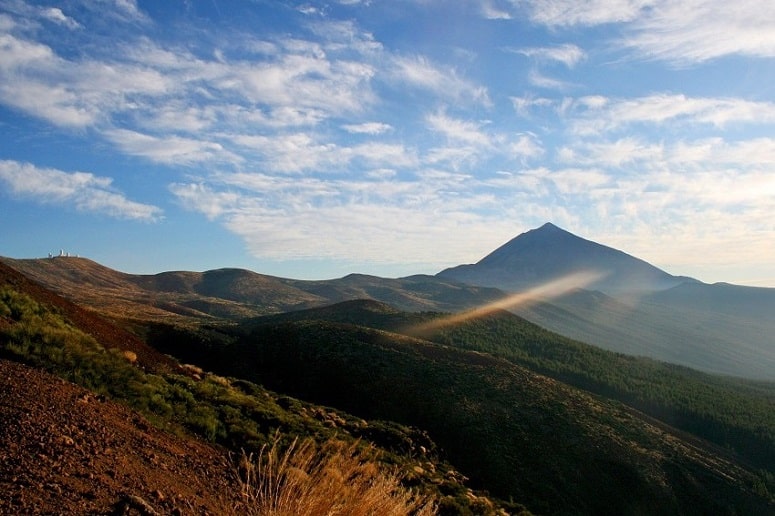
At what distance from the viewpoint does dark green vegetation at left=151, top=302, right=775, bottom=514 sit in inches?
920

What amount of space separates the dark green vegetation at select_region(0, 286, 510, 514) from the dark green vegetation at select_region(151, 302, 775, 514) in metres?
5.35

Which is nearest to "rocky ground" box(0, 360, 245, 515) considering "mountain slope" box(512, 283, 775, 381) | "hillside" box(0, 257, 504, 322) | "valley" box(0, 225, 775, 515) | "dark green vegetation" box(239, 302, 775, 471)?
"valley" box(0, 225, 775, 515)

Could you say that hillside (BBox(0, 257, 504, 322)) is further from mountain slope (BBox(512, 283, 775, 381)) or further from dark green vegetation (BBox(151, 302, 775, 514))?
dark green vegetation (BBox(151, 302, 775, 514))

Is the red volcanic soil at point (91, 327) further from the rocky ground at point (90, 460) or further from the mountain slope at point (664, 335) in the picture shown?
the mountain slope at point (664, 335)

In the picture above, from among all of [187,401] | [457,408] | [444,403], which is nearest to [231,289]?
[444,403]

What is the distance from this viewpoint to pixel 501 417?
28.4 m

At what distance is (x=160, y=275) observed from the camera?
156375 millimetres

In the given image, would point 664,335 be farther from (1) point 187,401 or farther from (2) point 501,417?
(1) point 187,401

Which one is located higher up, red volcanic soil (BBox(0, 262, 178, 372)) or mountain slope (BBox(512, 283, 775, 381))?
red volcanic soil (BBox(0, 262, 178, 372))

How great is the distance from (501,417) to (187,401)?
1982cm

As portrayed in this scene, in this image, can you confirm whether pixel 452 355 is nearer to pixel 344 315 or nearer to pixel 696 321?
pixel 344 315

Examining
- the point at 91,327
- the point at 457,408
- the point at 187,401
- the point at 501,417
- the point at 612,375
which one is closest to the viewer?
the point at 187,401

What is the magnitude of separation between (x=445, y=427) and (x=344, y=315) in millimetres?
38107

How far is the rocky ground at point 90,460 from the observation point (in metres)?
5.39
